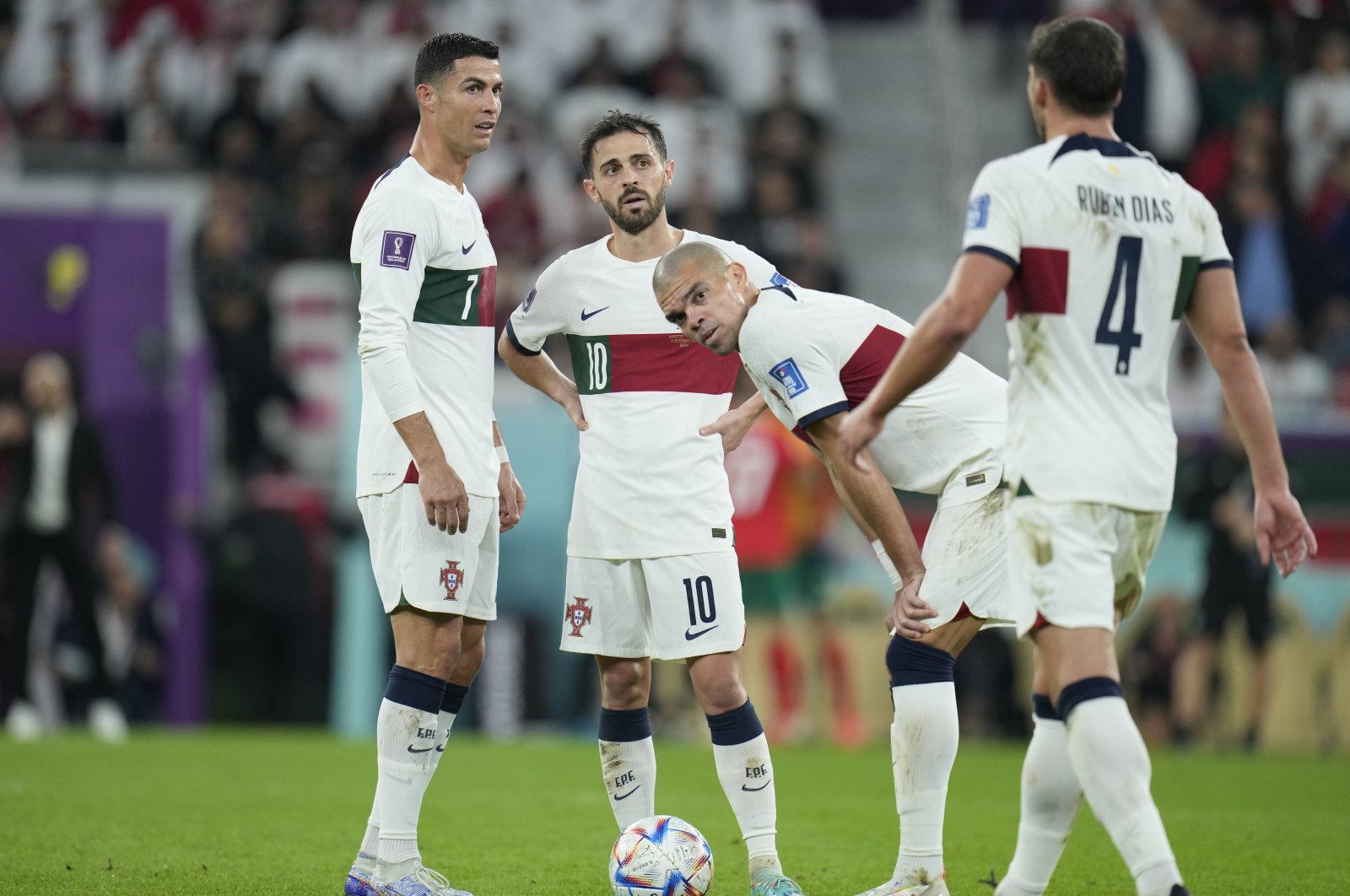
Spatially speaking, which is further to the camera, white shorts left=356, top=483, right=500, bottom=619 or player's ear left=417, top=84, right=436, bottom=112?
player's ear left=417, top=84, right=436, bottom=112

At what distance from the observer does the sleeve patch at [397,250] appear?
596 centimetres


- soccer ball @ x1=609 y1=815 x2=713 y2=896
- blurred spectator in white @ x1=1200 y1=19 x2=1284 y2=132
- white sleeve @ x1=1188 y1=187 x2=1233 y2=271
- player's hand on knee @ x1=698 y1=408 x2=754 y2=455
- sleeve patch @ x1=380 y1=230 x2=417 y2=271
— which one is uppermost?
blurred spectator in white @ x1=1200 y1=19 x2=1284 y2=132

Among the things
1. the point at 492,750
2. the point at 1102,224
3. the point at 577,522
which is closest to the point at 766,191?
the point at 492,750

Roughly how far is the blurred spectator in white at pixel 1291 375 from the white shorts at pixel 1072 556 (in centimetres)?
1018

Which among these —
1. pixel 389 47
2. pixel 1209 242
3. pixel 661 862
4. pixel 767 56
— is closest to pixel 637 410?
pixel 661 862

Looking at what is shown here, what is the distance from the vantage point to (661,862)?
5.81 m

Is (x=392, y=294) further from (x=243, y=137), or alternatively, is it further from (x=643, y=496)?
(x=243, y=137)

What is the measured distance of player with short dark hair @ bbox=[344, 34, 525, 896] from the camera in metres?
5.92

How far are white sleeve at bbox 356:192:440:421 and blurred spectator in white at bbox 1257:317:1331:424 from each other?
10.0m

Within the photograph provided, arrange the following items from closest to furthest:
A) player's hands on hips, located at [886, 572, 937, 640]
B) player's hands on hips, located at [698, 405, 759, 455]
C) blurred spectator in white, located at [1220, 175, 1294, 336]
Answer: player's hands on hips, located at [886, 572, 937, 640] → player's hands on hips, located at [698, 405, 759, 455] → blurred spectator in white, located at [1220, 175, 1294, 336]

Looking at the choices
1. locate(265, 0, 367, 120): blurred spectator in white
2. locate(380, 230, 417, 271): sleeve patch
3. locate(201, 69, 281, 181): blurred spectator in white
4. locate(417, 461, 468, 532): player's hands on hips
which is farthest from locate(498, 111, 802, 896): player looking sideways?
locate(265, 0, 367, 120): blurred spectator in white

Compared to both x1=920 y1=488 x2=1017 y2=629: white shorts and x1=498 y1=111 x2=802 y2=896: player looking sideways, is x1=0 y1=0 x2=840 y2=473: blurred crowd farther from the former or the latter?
x1=920 y1=488 x2=1017 y2=629: white shorts

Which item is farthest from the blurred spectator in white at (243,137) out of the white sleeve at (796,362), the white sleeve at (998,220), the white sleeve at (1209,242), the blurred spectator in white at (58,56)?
the white sleeve at (1209,242)

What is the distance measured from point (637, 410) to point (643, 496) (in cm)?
33
